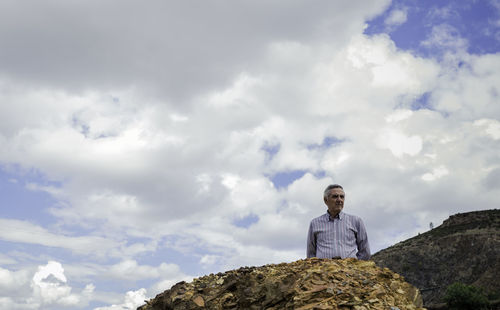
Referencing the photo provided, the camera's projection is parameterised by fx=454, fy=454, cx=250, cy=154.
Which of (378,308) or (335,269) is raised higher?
(335,269)

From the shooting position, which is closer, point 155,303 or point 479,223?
point 155,303

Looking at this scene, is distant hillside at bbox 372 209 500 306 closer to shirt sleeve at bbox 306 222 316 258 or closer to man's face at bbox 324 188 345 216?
shirt sleeve at bbox 306 222 316 258

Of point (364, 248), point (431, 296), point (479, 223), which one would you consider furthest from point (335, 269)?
point (479, 223)

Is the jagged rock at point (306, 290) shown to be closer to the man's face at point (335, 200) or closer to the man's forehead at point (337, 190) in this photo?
A: the man's face at point (335, 200)

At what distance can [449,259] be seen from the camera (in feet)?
146

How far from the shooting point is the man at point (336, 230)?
6402 mm

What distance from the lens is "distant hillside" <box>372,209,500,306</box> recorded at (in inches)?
1569

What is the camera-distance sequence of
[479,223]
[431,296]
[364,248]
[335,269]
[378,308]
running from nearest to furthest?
[378,308] → [335,269] → [364,248] → [431,296] → [479,223]

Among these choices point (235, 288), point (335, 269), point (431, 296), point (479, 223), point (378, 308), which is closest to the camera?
point (378, 308)

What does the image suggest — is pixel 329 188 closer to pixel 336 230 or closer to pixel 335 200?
pixel 335 200

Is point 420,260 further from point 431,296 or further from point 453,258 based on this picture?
point 431,296

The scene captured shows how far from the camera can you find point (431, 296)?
39.3 meters

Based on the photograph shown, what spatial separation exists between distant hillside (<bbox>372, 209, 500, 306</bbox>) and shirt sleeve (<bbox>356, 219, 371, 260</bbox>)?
34052 millimetres

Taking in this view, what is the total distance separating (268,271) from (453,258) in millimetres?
43844
